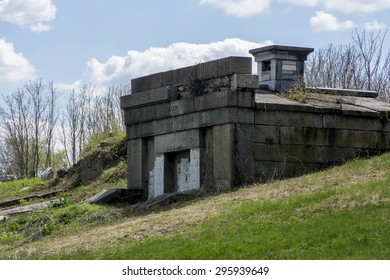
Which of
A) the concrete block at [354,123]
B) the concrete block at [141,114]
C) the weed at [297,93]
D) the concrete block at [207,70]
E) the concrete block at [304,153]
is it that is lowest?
the concrete block at [304,153]

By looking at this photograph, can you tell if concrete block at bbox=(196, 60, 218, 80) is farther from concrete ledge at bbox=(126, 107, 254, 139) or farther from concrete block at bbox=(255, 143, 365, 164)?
concrete block at bbox=(255, 143, 365, 164)

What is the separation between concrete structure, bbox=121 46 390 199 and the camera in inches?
816

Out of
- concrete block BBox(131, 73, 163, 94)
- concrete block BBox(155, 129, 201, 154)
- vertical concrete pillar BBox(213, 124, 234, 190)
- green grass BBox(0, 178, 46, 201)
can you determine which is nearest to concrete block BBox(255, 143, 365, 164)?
vertical concrete pillar BBox(213, 124, 234, 190)

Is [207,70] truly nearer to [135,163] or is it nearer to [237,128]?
[237,128]

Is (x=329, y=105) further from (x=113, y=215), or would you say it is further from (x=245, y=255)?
(x=245, y=255)

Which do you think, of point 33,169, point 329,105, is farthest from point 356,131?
point 33,169

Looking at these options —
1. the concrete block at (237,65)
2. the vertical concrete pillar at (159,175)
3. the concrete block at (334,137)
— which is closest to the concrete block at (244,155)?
the concrete block at (334,137)

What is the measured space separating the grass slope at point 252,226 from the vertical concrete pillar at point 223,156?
0.92 meters

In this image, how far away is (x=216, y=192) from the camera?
20203mm

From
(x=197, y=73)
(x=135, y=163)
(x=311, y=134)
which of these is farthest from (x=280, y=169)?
(x=135, y=163)

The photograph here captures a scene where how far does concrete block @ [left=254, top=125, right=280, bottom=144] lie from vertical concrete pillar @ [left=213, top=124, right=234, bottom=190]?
72cm

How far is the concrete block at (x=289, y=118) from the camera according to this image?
2103 centimetres

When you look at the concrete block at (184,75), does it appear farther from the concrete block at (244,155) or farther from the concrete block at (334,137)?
the concrete block at (334,137)

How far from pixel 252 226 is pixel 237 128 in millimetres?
6161
